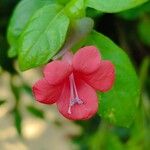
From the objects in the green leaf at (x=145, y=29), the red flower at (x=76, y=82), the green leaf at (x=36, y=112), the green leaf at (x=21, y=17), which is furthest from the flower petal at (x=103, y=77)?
the green leaf at (x=36, y=112)

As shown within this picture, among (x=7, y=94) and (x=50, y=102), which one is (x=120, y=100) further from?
(x=7, y=94)

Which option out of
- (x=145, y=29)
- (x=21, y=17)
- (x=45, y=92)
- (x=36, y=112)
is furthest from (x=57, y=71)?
(x=36, y=112)

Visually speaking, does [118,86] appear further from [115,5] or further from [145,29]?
[145,29]

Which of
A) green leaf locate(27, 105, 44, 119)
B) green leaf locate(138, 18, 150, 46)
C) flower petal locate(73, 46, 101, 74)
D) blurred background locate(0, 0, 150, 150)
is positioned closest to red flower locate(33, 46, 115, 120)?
flower petal locate(73, 46, 101, 74)

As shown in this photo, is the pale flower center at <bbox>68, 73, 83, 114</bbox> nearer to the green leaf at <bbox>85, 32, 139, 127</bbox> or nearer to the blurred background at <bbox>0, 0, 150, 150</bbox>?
the green leaf at <bbox>85, 32, 139, 127</bbox>

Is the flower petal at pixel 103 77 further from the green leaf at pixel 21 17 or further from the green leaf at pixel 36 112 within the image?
the green leaf at pixel 36 112

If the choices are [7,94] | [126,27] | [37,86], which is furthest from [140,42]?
[7,94]
